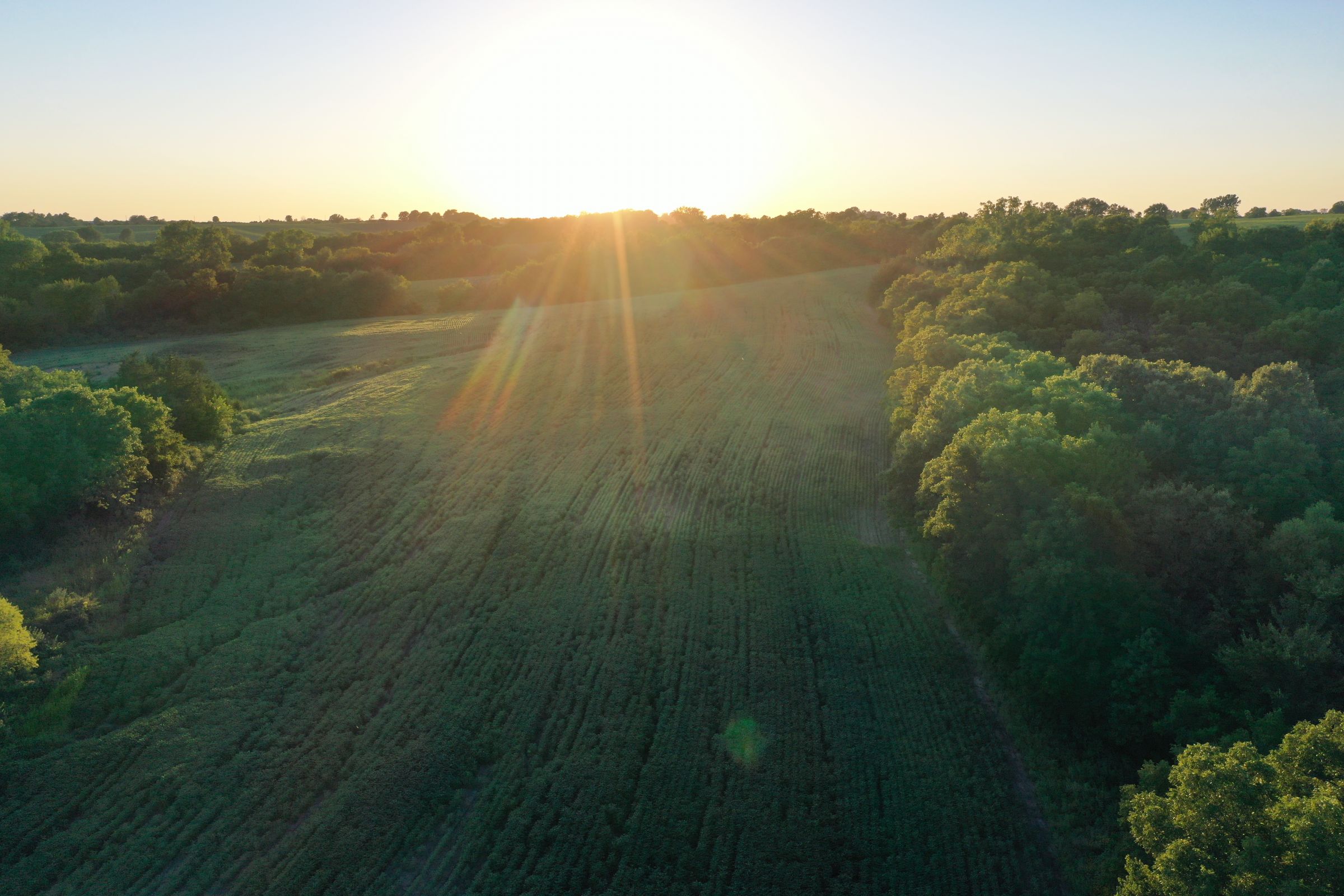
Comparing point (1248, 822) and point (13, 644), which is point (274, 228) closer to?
point (13, 644)

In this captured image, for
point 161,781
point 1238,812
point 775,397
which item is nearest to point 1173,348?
point 775,397

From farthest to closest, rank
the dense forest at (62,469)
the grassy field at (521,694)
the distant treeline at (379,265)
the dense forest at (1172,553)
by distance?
the distant treeline at (379,265) < the dense forest at (62,469) < the grassy field at (521,694) < the dense forest at (1172,553)

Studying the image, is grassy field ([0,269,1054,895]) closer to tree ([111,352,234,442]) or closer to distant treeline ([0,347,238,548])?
tree ([111,352,234,442])

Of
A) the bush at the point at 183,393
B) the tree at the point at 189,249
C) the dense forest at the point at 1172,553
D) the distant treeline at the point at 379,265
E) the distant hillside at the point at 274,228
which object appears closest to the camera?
the dense forest at the point at 1172,553

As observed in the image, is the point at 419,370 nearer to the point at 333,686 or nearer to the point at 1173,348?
the point at 333,686

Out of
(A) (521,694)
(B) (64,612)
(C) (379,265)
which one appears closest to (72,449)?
(B) (64,612)

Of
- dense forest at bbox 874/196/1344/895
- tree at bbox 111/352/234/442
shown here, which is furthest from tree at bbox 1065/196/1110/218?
tree at bbox 111/352/234/442

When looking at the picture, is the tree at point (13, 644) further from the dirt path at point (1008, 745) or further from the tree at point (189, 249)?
the tree at point (189, 249)

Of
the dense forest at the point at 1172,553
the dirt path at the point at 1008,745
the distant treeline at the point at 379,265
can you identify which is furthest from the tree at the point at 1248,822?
the distant treeline at the point at 379,265
